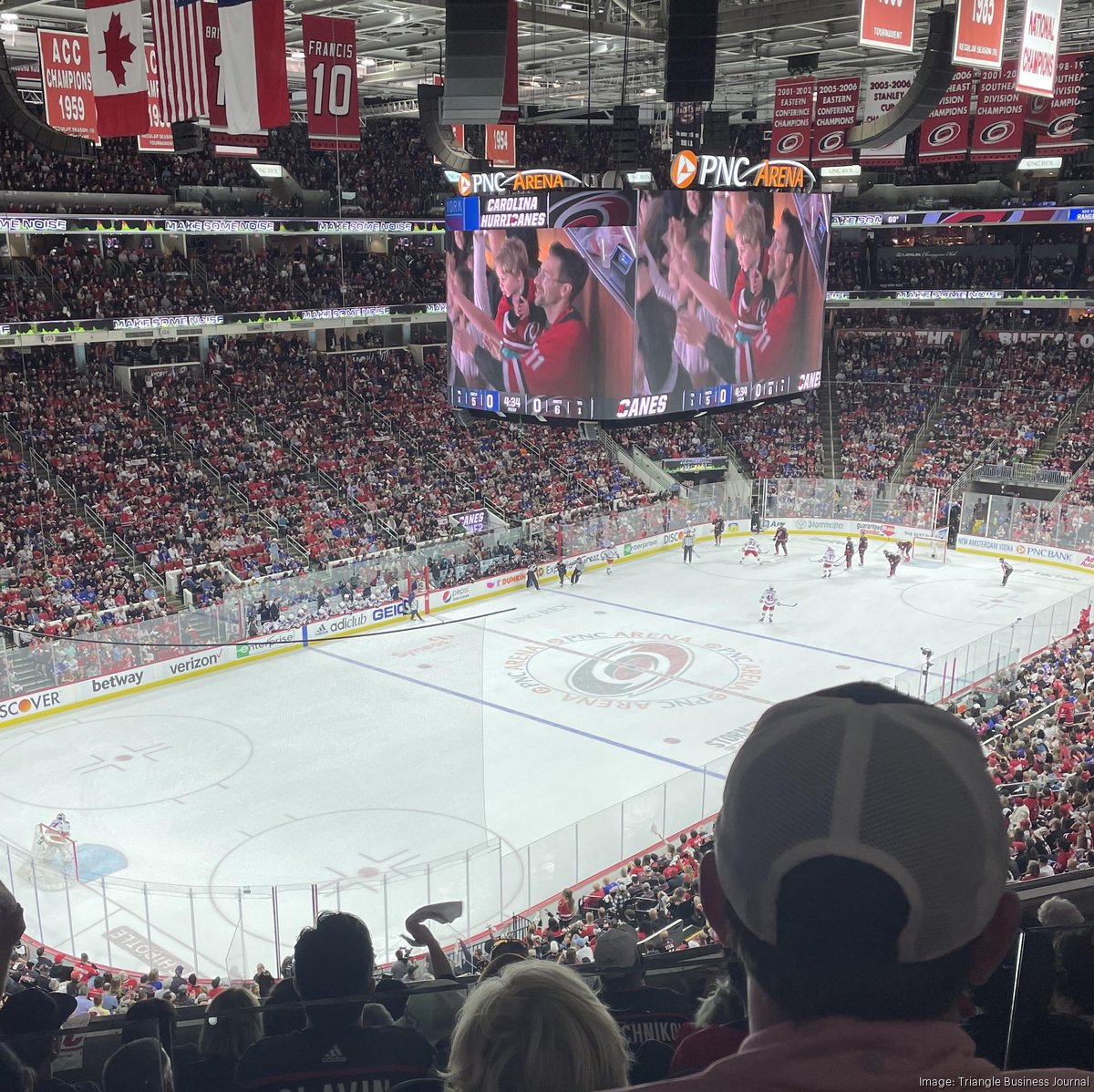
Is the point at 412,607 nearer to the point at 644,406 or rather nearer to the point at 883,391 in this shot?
the point at 644,406

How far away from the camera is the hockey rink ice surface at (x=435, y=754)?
13867mm

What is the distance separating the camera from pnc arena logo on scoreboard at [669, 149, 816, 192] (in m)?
16.5

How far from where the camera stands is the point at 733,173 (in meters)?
17.0

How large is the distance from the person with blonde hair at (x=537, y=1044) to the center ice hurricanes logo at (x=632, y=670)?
21687 mm

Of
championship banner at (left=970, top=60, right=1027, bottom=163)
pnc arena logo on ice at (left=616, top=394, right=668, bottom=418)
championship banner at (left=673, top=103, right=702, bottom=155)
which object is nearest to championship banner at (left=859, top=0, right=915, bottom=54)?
championship banner at (left=673, top=103, right=702, bottom=155)

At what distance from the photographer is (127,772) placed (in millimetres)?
20125

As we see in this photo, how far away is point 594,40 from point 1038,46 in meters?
16.1

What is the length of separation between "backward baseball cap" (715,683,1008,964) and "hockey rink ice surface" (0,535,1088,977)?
41.1ft

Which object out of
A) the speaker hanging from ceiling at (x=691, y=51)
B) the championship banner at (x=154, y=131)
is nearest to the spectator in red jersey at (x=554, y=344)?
the speaker hanging from ceiling at (x=691, y=51)

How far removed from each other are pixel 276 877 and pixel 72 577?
12.4m

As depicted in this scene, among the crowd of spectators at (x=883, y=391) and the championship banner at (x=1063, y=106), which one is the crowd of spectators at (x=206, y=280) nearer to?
the crowd of spectators at (x=883, y=391)

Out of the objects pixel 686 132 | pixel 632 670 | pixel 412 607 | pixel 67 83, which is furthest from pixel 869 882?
pixel 412 607

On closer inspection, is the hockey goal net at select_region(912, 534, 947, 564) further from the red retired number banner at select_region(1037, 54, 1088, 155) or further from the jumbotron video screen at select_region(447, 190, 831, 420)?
the jumbotron video screen at select_region(447, 190, 831, 420)

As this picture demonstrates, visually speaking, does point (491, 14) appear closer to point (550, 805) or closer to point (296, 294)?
point (550, 805)
